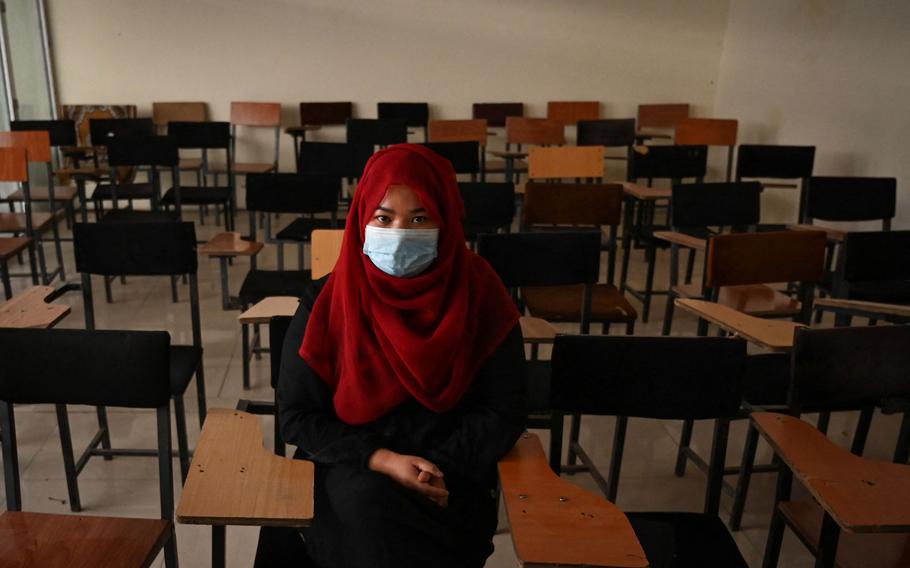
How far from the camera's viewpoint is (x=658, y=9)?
630cm

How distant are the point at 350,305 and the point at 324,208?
221 cm

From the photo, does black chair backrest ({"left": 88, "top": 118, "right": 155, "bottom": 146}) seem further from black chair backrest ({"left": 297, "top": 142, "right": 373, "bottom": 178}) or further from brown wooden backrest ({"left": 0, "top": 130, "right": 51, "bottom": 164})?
black chair backrest ({"left": 297, "top": 142, "right": 373, "bottom": 178})

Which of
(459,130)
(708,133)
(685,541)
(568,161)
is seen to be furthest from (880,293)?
(459,130)

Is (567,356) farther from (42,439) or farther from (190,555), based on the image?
(42,439)

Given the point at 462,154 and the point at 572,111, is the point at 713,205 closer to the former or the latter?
the point at 462,154

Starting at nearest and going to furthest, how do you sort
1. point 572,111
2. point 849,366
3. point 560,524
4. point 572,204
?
point 560,524, point 849,366, point 572,204, point 572,111

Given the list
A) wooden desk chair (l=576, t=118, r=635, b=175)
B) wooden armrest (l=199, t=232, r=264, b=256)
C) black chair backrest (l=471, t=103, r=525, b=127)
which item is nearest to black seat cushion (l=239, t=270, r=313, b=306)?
wooden armrest (l=199, t=232, r=264, b=256)

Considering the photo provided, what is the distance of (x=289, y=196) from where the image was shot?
338 centimetres

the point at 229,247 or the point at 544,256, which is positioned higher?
the point at 544,256

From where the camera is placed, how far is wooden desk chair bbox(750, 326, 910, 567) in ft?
3.92

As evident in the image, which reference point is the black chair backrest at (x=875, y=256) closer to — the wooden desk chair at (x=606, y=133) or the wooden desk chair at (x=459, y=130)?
the wooden desk chair at (x=606, y=133)

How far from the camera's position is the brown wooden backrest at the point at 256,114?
601cm

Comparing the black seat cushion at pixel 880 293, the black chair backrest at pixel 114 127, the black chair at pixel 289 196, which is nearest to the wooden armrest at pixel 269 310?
the black chair at pixel 289 196

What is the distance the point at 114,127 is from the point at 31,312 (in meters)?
3.85
